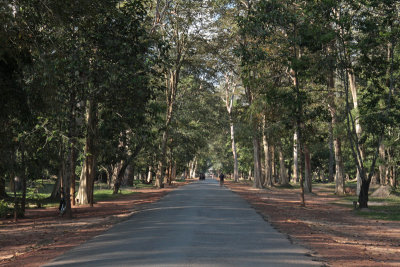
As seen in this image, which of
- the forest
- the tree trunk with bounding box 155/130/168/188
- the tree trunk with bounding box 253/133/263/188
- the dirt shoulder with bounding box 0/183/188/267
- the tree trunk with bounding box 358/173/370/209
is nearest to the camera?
the dirt shoulder with bounding box 0/183/188/267

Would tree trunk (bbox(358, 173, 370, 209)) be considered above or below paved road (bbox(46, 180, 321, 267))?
above

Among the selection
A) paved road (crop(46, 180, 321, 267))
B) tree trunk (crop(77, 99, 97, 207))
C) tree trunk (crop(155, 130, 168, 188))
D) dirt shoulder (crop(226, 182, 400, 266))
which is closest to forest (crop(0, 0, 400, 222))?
tree trunk (crop(77, 99, 97, 207))

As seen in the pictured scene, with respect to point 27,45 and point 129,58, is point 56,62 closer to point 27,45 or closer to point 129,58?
point 27,45

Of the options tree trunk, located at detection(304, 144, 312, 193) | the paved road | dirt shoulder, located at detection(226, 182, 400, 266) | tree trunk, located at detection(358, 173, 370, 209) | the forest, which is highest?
the forest

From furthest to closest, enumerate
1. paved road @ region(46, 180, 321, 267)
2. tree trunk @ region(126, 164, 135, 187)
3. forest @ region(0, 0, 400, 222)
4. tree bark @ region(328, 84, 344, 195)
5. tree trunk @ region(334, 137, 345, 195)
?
tree trunk @ region(126, 164, 135, 187)
tree trunk @ region(334, 137, 345, 195)
tree bark @ region(328, 84, 344, 195)
forest @ region(0, 0, 400, 222)
paved road @ region(46, 180, 321, 267)

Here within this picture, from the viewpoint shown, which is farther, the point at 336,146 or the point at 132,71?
the point at 336,146

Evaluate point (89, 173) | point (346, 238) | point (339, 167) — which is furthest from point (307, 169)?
point (346, 238)

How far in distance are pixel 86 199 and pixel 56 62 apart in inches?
565

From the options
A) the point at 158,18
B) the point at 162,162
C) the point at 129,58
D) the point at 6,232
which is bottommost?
the point at 6,232

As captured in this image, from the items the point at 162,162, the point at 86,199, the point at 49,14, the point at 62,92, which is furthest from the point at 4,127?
the point at 162,162

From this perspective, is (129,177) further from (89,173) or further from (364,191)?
(364,191)

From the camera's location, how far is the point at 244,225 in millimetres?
14523

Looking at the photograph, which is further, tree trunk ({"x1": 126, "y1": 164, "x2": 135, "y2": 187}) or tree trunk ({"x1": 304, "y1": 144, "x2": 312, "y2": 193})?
tree trunk ({"x1": 126, "y1": 164, "x2": 135, "y2": 187})

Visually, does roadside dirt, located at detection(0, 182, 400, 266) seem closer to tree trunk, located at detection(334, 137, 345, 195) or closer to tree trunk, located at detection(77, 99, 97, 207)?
tree trunk, located at detection(77, 99, 97, 207)
